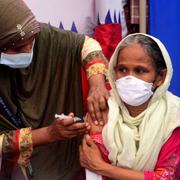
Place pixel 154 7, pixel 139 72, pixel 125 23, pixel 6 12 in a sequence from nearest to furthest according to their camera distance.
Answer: pixel 139 72
pixel 6 12
pixel 154 7
pixel 125 23

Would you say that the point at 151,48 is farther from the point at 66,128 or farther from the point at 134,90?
the point at 66,128

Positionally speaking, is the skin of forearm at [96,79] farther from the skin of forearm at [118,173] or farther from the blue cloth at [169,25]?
the blue cloth at [169,25]

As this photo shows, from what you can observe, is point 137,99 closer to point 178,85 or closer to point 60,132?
point 60,132

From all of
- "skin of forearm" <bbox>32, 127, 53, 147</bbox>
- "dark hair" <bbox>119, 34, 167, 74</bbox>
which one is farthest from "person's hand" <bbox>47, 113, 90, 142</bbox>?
"dark hair" <bbox>119, 34, 167, 74</bbox>

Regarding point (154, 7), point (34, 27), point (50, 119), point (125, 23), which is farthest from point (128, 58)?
point (125, 23)

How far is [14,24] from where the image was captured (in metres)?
1.98

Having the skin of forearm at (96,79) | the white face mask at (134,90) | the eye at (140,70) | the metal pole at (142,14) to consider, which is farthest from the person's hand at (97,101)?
the metal pole at (142,14)

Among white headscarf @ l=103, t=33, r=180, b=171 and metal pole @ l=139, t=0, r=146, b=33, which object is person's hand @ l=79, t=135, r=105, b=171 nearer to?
white headscarf @ l=103, t=33, r=180, b=171

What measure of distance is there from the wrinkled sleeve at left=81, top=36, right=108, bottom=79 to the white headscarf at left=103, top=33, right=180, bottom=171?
385mm

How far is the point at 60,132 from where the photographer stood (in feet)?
6.17

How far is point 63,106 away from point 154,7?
1090mm

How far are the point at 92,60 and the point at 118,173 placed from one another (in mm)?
699

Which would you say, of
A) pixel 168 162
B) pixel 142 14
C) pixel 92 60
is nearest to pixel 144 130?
pixel 168 162

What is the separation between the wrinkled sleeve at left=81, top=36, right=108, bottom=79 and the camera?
2.22m
